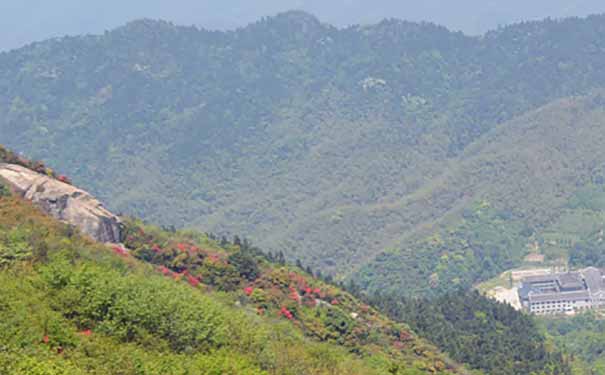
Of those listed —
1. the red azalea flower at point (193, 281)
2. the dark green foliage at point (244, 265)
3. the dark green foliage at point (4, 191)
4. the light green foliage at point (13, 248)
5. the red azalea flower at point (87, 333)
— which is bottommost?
the red azalea flower at point (87, 333)

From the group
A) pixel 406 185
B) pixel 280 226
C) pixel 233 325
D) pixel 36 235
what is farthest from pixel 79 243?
Answer: pixel 406 185

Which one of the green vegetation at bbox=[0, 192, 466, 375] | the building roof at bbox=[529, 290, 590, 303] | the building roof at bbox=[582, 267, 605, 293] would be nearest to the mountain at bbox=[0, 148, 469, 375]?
the green vegetation at bbox=[0, 192, 466, 375]

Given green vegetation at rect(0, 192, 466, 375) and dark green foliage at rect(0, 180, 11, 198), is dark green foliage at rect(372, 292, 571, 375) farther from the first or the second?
dark green foliage at rect(0, 180, 11, 198)

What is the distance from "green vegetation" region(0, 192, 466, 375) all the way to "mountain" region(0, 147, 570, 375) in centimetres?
7

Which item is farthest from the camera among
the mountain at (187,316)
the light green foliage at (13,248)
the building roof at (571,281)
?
the building roof at (571,281)

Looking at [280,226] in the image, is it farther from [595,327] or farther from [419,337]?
[419,337]

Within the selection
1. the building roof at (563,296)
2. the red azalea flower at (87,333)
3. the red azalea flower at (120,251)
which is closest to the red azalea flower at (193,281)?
the red azalea flower at (120,251)

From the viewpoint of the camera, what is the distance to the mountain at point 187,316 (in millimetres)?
34625

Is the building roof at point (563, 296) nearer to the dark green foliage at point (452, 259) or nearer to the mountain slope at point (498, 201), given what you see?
the dark green foliage at point (452, 259)

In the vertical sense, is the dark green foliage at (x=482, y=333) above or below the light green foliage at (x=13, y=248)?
above

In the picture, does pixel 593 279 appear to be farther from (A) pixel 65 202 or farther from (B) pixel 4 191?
(B) pixel 4 191

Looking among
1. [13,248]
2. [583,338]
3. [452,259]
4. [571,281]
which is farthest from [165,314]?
[452,259]

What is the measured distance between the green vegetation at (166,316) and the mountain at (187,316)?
0.07 metres

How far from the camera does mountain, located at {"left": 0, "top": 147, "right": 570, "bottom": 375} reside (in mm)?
34625
